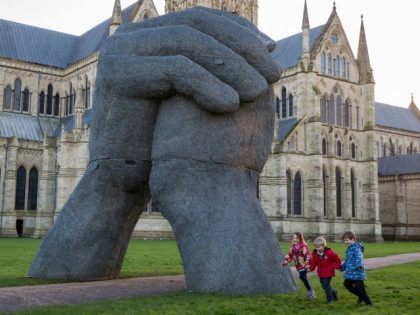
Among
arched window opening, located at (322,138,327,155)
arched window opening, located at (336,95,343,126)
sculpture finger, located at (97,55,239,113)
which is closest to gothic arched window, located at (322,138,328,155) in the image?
arched window opening, located at (322,138,327,155)

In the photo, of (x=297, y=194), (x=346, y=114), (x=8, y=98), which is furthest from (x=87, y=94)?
(x=346, y=114)

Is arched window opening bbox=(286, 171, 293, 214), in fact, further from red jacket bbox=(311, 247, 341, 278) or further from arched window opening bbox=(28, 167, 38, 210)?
red jacket bbox=(311, 247, 341, 278)

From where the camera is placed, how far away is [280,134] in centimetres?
5206

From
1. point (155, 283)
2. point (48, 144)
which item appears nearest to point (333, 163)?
point (48, 144)

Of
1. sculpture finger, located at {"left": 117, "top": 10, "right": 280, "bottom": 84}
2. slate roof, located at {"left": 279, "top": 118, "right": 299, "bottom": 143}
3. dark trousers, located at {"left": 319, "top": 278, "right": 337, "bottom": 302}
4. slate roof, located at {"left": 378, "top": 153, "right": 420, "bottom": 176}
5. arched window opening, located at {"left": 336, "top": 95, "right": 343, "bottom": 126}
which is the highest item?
arched window opening, located at {"left": 336, "top": 95, "right": 343, "bottom": 126}

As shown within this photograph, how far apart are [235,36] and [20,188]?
43.4 m

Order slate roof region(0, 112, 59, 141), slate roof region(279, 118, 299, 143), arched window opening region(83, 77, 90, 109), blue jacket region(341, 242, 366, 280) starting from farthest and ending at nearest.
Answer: arched window opening region(83, 77, 90, 109), slate roof region(0, 112, 59, 141), slate roof region(279, 118, 299, 143), blue jacket region(341, 242, 366, 280)

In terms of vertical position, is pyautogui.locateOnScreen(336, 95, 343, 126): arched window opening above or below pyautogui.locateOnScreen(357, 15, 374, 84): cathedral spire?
below

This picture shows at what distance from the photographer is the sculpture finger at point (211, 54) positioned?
12211mm

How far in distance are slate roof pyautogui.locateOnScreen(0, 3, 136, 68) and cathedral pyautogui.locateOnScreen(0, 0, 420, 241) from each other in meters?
0.13

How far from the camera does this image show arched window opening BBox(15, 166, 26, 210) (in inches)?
2034

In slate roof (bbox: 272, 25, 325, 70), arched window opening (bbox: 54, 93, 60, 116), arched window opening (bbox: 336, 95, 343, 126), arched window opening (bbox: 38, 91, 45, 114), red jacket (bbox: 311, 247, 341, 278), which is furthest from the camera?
arched window opening (bbox: 54, 93, 60, 116)

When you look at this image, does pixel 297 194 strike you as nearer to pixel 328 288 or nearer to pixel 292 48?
pixel 292 48

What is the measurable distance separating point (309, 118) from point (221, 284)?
42.1 metres
